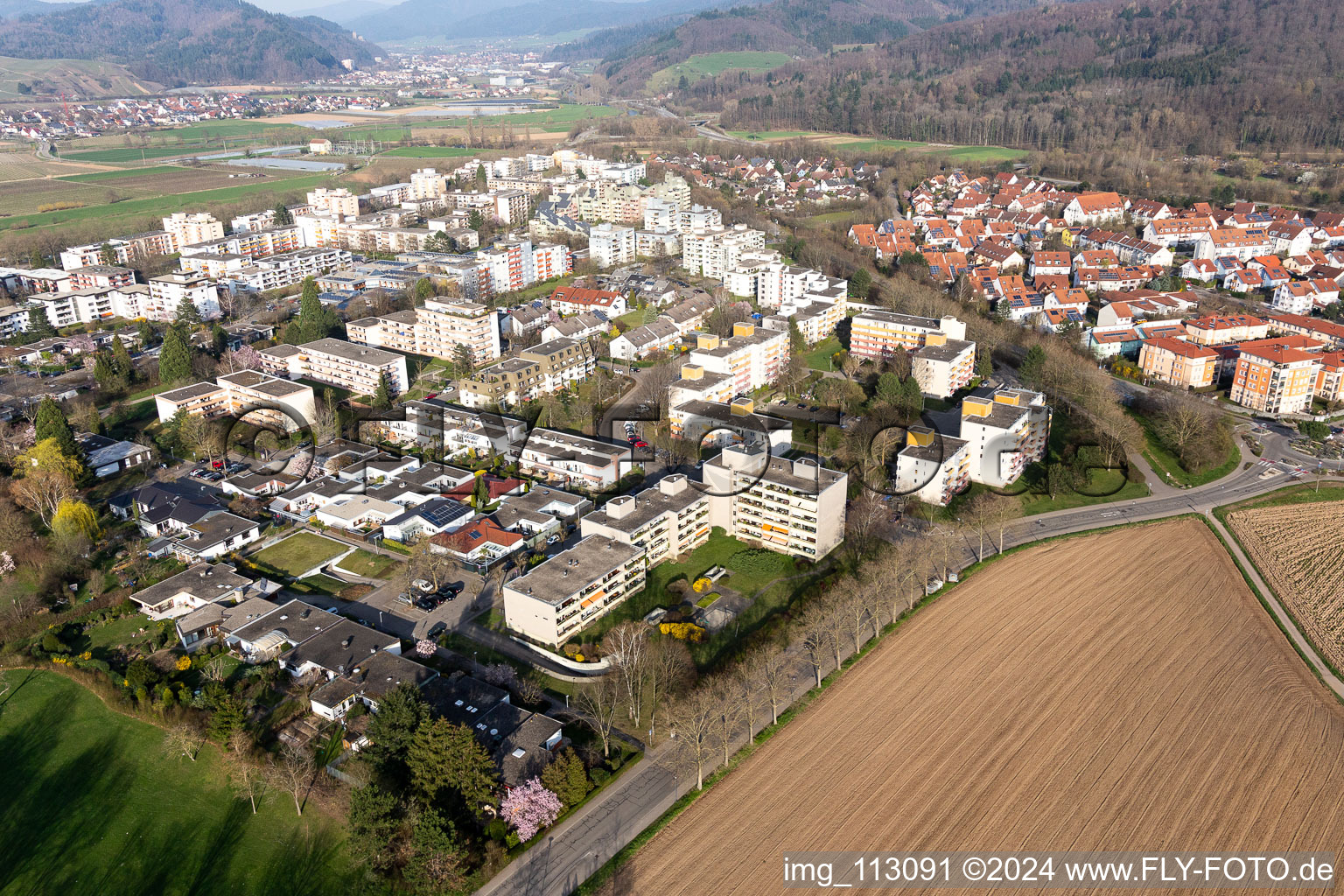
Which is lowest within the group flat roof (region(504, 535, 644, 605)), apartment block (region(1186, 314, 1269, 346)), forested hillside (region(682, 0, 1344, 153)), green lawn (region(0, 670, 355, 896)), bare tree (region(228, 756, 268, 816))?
green lawn (region(0, 670, 355, 896))

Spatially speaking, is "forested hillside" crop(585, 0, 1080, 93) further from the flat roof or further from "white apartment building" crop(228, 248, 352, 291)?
the flat roof

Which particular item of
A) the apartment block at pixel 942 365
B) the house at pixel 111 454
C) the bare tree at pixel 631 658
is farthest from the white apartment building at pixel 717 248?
the bare tree at pixel 631 658

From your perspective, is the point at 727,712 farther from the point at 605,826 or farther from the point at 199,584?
the point at 199,584

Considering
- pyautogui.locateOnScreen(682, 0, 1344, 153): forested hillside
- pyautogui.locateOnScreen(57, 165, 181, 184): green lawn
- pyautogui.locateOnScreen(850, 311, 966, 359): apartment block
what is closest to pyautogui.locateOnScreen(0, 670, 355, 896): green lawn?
pyautogui.locateOnScreen(850, 311, 966, 359): apartment block

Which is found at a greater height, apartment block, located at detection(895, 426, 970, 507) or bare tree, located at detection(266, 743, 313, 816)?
apartment block, located at detection(895, 426, 970, 507)

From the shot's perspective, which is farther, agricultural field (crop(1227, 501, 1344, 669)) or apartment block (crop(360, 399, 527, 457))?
apartment block (crop(360, 399, 527, 457))

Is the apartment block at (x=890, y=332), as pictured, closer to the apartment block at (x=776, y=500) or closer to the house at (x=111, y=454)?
the apartment block at (x=776, y=500)

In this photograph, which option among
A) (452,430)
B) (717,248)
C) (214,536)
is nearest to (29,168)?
(717,248)
